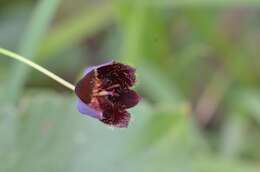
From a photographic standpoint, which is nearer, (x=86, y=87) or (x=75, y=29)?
(x=86, y=87)

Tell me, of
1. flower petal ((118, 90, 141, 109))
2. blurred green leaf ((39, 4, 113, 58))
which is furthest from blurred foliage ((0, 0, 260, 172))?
flower petal ((118, 90, 141, 109))

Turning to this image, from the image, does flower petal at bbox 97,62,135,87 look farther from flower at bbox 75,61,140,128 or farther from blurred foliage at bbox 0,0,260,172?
blurred foliage at bbox 0,0,260,172

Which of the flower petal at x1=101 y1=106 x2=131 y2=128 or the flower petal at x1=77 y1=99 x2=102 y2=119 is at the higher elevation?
the flower petal at x1=101 y1=106 x2=131 y2=128

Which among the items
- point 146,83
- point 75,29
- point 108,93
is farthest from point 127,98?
point 75,29

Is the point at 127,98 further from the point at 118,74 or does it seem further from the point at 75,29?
the point at 75,29

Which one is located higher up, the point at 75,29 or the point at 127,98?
the point at 75,29

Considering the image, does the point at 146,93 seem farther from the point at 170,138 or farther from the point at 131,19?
the point at 170,138

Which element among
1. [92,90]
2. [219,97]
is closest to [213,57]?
[219,97]
